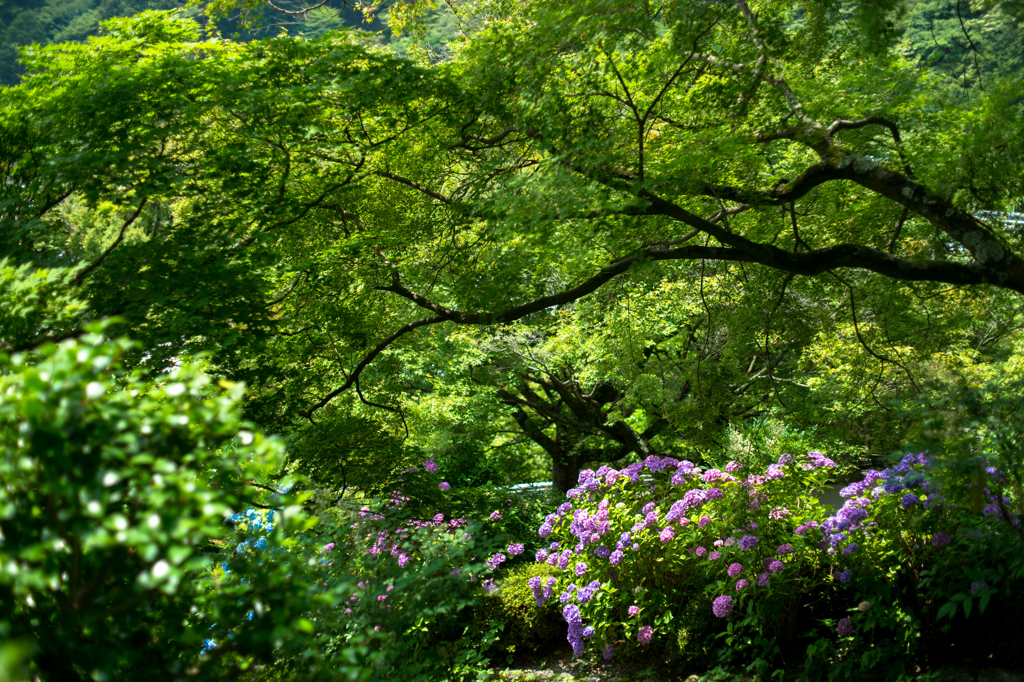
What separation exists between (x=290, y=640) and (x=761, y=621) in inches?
141

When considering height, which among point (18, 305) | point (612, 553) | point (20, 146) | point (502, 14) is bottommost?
point (612, 553)

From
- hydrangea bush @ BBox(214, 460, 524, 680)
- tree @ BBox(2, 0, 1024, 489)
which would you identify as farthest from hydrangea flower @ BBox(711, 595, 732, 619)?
tree @ BBox(2, 0, 1024, 489)

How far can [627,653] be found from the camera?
5.01m

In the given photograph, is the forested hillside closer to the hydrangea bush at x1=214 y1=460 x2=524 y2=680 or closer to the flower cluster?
the flower cluster

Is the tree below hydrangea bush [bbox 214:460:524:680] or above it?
above

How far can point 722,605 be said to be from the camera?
14.2ft

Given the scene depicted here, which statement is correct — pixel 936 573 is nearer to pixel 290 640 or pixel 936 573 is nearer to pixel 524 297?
pixel 524 297

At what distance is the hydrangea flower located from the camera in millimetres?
4328

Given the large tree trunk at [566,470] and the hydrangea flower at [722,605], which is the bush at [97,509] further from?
the large tree trunk at [566,470]

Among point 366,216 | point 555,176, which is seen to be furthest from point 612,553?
point 366,216

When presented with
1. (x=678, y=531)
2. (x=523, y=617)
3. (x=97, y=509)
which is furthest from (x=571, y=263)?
(x=97, y=509)

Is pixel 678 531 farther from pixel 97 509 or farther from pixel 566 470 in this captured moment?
pixel 566 470

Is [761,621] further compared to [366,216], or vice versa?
[366,216]

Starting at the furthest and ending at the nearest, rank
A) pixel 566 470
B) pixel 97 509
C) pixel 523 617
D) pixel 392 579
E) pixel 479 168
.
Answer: pixel 566 470, pixel 523 617, pixel 479 168, pixel 392 579, pixel 97 509
